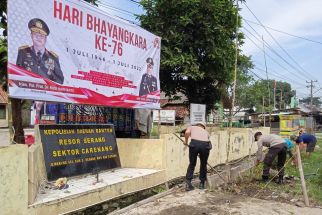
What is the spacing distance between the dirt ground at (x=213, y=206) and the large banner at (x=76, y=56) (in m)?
2.54

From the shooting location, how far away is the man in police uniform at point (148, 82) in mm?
9969

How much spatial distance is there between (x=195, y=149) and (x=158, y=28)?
872cm

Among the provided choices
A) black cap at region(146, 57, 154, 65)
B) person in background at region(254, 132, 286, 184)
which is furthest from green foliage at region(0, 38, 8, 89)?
person in background at region(254, 132, 286, 184)

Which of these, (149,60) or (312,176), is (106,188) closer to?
(149,60)

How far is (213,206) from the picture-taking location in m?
7.36

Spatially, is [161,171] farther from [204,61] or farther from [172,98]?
[172,98]

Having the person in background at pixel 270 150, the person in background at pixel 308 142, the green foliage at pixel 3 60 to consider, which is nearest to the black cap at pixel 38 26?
the green foliage at pixel 3 60

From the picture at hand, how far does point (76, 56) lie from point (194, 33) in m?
9.38

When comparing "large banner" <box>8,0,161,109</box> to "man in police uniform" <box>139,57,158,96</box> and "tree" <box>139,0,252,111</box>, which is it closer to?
"man in police uniform" <box>139,57,158,96</box>

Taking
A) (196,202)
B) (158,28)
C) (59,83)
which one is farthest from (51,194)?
(158,28)

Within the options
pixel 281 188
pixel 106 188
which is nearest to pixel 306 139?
pixel 281 188

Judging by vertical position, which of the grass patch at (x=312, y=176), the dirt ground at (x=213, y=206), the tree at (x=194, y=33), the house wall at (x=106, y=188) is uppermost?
the tree at (x=194, y=33)

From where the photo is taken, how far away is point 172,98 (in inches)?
787

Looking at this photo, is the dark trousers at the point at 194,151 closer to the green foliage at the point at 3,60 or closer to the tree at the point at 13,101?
the tree at the point at 13,101
